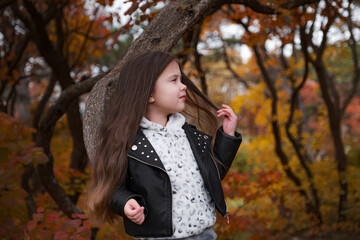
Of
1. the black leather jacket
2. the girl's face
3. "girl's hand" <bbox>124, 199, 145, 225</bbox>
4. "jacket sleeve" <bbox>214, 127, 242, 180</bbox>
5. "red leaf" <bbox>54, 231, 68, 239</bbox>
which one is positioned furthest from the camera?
"red leaf" <bbox>54, 231, 68, 239</bbox>

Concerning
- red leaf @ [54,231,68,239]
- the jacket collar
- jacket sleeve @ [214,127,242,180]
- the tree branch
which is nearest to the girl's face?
the jacket collar

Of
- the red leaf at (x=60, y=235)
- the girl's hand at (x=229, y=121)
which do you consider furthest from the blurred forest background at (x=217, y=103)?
the girl's hand at (x=229, y=121)

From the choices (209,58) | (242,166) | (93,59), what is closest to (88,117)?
(93,59)

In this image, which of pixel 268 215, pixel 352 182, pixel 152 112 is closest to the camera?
pixel 152 112

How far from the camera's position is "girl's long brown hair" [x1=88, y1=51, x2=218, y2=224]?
1703 mm

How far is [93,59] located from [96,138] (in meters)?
8.34

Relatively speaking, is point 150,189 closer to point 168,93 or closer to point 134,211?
point 134,211

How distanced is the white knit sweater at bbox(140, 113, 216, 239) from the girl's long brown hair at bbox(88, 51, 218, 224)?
96mm

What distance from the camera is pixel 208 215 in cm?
177

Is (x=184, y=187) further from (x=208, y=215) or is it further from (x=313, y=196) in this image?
(x=313, y=196)

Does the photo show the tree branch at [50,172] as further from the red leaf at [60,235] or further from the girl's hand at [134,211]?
the girl's hand at [134,211]

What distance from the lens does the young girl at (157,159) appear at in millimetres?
1668

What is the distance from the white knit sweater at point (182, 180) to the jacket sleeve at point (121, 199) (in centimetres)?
16

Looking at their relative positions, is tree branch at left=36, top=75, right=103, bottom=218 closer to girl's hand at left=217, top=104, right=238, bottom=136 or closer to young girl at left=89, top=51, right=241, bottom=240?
young girl at left=89, top=51, right=241, bottom=240
